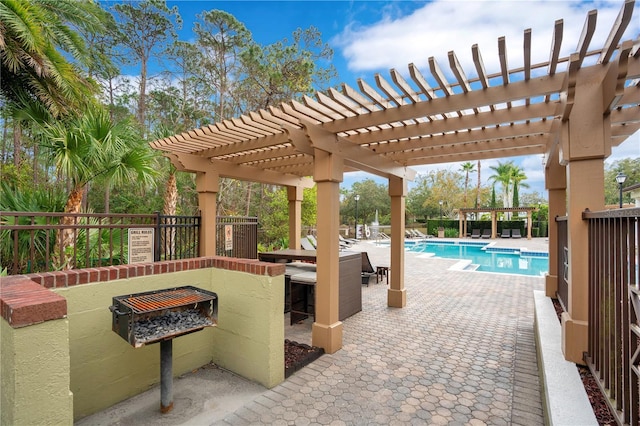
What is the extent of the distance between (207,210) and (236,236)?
1.22m

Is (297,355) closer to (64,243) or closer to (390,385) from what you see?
(390,385)

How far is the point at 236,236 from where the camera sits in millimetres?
7168

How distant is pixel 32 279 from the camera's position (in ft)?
8.41

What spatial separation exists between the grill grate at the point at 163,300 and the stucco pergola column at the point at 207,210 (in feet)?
9.93

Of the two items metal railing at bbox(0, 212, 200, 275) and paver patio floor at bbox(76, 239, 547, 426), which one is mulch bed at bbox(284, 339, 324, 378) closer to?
paver patio floor at bbox(76, 239, 547, 426)

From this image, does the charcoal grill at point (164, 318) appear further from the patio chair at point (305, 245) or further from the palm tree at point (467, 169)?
the palm tree at point (467, 169)

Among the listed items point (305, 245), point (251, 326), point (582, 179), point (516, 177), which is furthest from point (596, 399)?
point (516, 177)

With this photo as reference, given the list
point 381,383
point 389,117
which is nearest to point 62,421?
point 381,383

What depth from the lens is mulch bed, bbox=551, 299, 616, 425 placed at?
6.91ft

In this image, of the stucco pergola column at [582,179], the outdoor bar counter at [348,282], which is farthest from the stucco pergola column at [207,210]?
the stucco pergola column at [582,179]

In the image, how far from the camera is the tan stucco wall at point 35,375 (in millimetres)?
1754

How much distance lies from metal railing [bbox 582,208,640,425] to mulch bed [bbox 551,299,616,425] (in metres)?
0.09

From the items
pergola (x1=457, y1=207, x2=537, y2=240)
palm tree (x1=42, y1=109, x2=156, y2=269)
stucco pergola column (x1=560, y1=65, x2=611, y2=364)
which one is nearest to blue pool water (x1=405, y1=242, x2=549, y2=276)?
pergola (x1=457, y1=207, x2=537, y2=240)

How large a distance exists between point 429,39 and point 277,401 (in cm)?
637
